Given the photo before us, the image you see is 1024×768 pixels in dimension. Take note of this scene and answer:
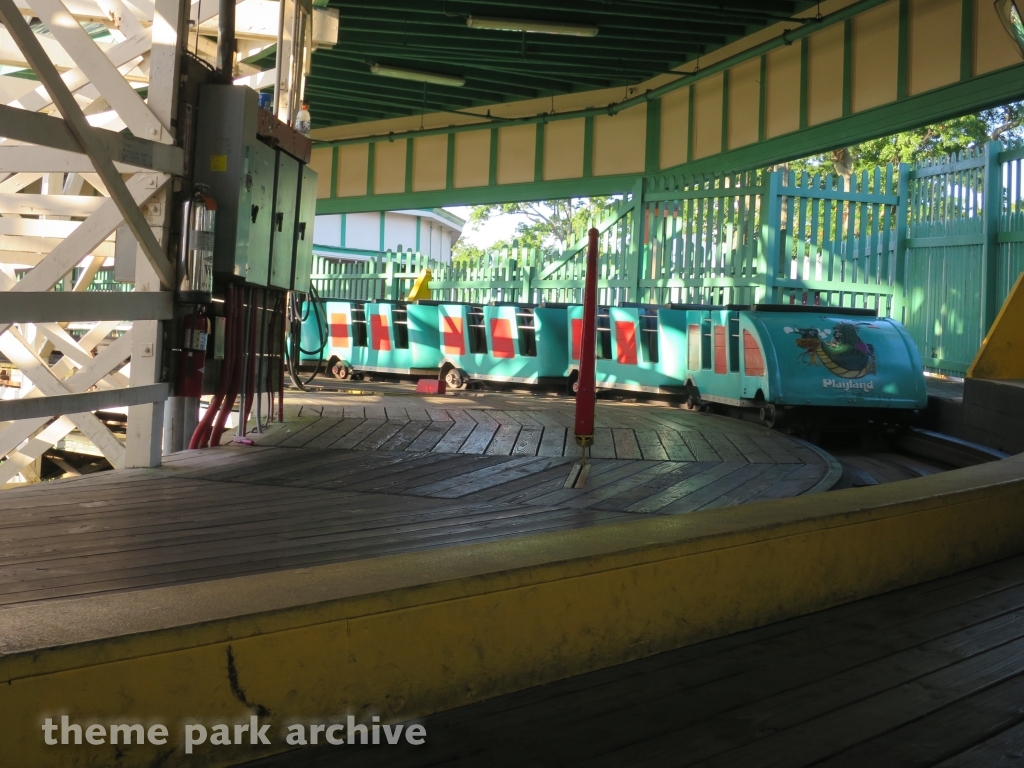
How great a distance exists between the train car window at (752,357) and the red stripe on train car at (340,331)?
920 cm

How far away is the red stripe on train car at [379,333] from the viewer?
16.6 m

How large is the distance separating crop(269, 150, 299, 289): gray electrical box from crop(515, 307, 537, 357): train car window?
6616 millimetres

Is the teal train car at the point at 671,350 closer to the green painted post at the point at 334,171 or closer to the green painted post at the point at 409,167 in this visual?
the green painted post at the point at 409,167

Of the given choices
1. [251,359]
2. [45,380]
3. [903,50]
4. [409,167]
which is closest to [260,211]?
[251,359]

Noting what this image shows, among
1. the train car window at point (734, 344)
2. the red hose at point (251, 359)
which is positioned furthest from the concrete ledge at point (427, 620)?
the train car window at point (734, 344)

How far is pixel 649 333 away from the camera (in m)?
12.5

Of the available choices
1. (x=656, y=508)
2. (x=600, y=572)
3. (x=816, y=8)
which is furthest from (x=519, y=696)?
(x=816, y=8)

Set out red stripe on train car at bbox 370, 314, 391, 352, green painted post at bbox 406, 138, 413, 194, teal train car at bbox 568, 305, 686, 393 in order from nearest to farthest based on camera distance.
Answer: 1. teal train car at bbox 568, 305, 686, 393
2. red stripe on train car at bbox 370, 314, 391, 352
3. green painted post at bbox 406, 138, 413, 194

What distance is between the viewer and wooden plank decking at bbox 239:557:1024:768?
2160 millimetres

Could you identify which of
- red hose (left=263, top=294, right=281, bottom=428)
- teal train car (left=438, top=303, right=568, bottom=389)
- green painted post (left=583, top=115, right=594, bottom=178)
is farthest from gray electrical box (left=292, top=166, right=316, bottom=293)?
green painted post (left=583, top=115, right=594, bottom=178)

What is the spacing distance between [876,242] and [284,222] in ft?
26.7

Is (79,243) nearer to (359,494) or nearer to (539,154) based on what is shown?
(359,494)

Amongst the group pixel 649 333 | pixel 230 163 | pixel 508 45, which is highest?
pixel 508 45

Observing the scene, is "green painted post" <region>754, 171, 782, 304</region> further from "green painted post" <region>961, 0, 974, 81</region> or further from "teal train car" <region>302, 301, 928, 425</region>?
"green painted post" <region>961, 0, 974, 81</region>
